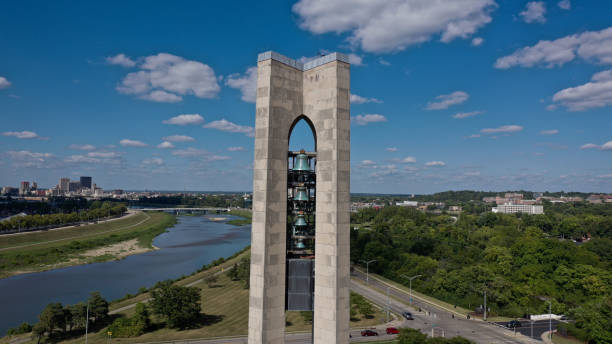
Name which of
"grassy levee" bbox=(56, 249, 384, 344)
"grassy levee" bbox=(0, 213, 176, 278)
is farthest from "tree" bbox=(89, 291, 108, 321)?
"grassy levee" bbox=(0, 213, 176, 278)

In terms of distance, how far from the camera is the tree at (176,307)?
170 ft

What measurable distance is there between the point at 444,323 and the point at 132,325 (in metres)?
45.6

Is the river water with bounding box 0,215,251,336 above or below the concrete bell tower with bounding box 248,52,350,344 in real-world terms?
below

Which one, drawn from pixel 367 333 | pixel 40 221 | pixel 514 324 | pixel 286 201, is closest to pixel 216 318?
pixel 367 333

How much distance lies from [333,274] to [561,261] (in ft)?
260

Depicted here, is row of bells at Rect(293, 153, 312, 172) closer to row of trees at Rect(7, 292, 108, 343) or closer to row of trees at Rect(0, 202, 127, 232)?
row of trees at Rect(7, 292, 108, 343)

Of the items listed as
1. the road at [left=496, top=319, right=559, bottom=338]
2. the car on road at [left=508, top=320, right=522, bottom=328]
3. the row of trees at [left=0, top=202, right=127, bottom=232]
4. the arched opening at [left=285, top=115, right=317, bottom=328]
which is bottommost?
the road at [left=496, top=319, right=559, bottom=338]

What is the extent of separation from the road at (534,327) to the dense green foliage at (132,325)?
53.1 metres

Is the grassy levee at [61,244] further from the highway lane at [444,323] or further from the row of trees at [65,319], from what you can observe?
the highway lane at [444,323]

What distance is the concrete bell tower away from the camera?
66.8 ft

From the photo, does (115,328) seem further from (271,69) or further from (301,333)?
(271,69)

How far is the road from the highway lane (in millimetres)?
2461

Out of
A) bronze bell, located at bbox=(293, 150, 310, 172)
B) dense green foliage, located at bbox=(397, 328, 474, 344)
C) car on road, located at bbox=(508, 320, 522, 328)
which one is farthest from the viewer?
car on road, located at bbox=(508, 320, 522, 328)

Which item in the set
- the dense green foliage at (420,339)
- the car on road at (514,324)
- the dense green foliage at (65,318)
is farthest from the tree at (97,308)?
the car on road at (514,324)
